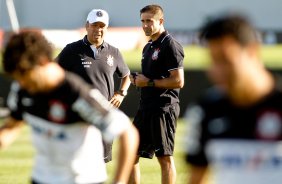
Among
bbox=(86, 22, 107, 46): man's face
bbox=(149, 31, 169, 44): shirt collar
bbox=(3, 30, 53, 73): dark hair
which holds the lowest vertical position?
bbox=(149, 31, 169, 44): shirt collar

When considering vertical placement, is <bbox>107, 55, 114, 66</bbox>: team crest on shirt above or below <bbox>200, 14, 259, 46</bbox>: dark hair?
below

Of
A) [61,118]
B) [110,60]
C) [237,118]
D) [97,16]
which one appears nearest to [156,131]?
[110,60]

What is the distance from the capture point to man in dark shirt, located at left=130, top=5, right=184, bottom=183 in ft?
33.5

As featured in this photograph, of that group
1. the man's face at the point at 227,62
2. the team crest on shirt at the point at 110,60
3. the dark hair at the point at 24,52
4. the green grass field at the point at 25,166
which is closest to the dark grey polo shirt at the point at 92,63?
the team crest on shirt at the point at 110,60

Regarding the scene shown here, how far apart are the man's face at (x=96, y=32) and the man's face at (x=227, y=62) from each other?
6.26 metres

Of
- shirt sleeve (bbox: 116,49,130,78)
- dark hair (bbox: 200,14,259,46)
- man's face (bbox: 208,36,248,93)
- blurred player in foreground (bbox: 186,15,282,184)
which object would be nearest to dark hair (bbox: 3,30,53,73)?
blurred player in foreground (bbox: 186,15,282,184)

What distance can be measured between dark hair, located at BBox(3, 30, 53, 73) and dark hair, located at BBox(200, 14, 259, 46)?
122 centimetres

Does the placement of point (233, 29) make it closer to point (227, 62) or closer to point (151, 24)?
point (227, 62)

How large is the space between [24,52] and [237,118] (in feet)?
4.67

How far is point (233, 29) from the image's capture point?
433 centimetres

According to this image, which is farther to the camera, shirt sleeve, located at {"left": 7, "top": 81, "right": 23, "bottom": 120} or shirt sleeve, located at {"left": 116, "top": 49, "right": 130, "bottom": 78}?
shirt sleeve, located at {"left": 116, "top": 49, "right": 130, "bottom": 78}

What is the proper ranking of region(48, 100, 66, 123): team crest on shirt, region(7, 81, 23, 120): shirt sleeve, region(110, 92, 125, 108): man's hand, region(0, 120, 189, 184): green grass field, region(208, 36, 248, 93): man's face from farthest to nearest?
region(0, 120, 189, 184): green grass field → region(110, 92, 125, 108): man's hand → region(7, 81, 23, 120): shirt sleeve → region(48, 100, 66, 123): team crest on shirt → region(208, 36, 248, 93): man's face

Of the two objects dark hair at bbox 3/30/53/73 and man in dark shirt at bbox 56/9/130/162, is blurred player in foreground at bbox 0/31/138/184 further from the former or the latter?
man in dark shirt at bbox 56/9/130/162

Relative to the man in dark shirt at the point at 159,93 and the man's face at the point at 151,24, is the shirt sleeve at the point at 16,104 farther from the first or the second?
the man's face at the point at 151,24
